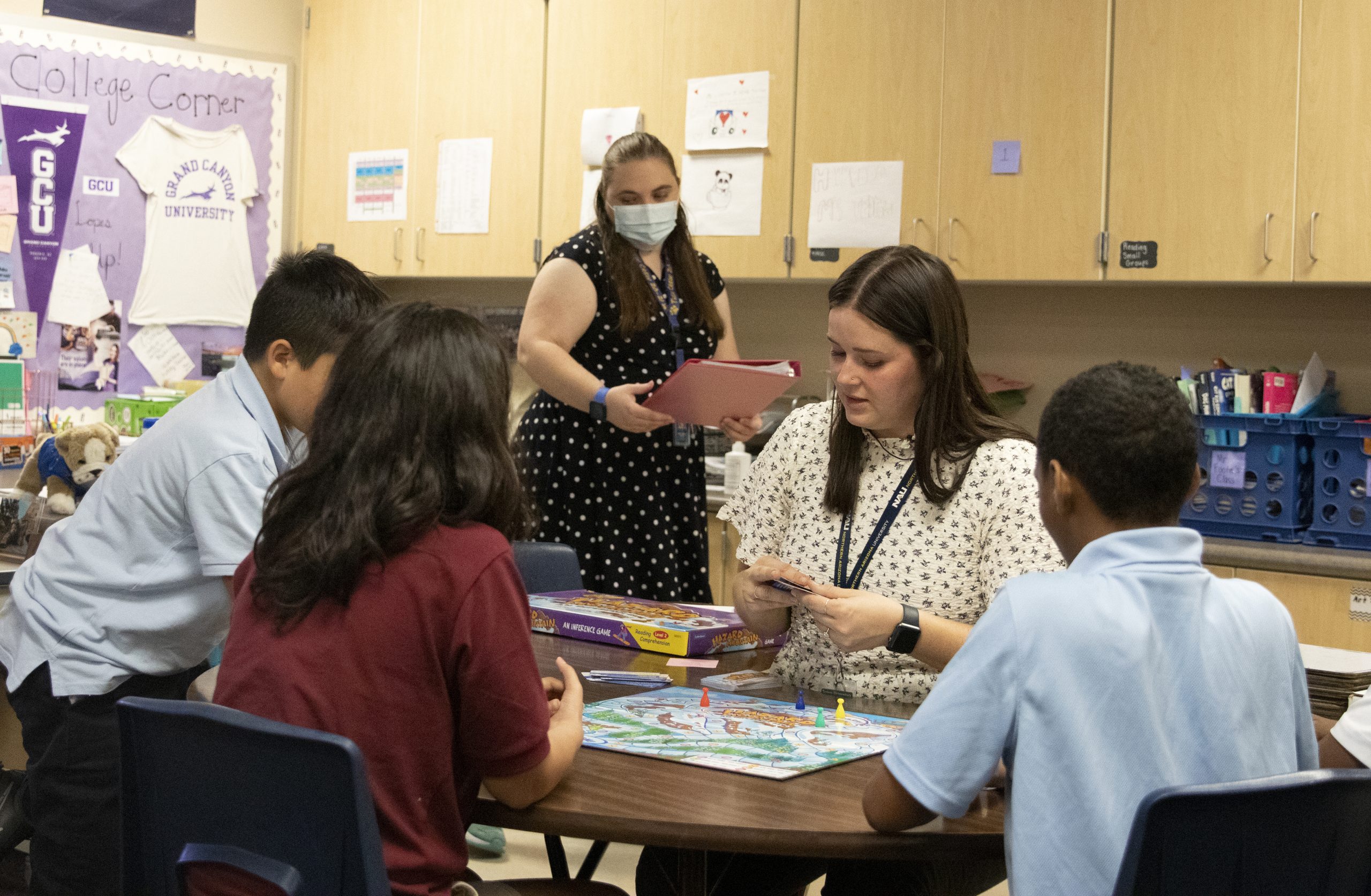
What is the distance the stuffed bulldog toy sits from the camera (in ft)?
8.34

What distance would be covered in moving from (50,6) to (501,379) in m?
4.08

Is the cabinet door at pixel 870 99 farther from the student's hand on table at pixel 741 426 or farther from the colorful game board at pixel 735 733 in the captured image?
the colorful game board at pixel 735 733

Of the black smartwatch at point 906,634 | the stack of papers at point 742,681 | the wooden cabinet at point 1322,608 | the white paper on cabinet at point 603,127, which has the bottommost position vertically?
the wooden cabinet at point 1322,608

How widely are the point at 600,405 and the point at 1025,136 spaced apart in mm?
1543

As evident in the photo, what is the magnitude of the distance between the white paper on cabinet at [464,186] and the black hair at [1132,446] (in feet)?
11.8

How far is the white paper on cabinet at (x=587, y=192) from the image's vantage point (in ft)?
14.1

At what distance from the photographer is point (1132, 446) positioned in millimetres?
1160

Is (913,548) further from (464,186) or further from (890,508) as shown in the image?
(464,186)

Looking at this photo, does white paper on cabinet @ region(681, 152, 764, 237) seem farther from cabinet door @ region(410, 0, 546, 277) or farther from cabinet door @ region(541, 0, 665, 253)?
cabinet door @ region(410, 0, 546, 277)

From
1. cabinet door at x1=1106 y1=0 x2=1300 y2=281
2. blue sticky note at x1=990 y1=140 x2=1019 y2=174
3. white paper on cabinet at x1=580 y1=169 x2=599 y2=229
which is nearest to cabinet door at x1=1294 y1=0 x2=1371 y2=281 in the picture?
cabinet door at x1=1106 y1=0 x2=1300 y2=281

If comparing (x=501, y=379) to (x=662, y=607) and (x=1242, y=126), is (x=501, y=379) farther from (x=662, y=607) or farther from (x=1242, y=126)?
(x=1242, y=126)

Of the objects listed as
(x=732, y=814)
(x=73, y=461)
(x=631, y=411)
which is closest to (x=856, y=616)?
(x=732, y=814)

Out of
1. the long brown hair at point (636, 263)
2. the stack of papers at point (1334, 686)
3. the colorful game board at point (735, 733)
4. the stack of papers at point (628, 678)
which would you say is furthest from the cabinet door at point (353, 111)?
the stack of papers at point (1334, 686)

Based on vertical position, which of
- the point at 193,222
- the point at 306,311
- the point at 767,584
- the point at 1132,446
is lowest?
the point at 767,584
